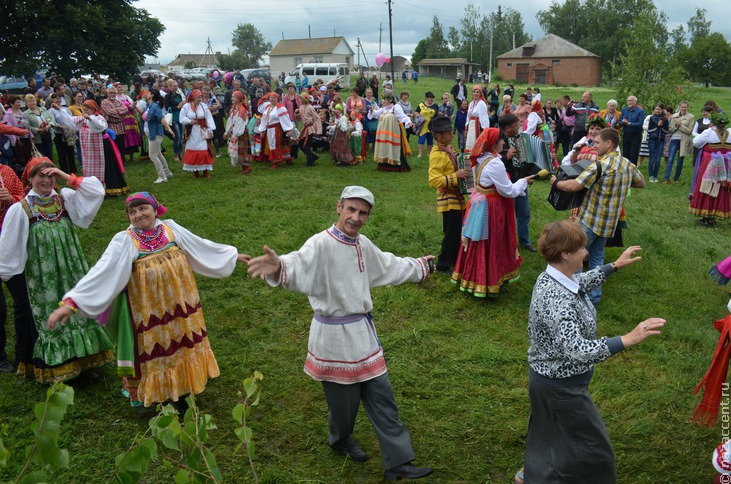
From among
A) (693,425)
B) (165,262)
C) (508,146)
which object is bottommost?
(693,425)

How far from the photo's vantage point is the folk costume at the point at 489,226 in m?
6.15

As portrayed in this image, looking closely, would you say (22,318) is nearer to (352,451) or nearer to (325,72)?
(352,451)

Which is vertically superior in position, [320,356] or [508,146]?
[508,146]

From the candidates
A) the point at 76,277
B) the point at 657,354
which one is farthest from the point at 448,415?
the point at 76,277

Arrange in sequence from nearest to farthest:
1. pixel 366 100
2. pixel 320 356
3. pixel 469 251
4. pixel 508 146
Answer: pixel 320 356 < pixel 469 251 < pixel 508 146 < pixel 366 100

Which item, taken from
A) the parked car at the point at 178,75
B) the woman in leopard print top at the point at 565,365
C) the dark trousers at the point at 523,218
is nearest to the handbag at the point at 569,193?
the dark trousers at the point at 523,218

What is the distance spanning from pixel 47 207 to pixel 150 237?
119 cm

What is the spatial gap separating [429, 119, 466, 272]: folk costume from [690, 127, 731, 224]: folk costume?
5001 millimetres

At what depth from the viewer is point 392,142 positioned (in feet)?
45.5

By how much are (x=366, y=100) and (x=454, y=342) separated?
11.0 meters

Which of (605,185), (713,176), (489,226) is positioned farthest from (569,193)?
(713,176)

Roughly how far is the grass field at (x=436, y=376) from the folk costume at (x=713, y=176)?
52cm

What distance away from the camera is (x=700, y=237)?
9.35 metres

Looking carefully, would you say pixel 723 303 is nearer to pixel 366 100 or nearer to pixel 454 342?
pixel 454 342
